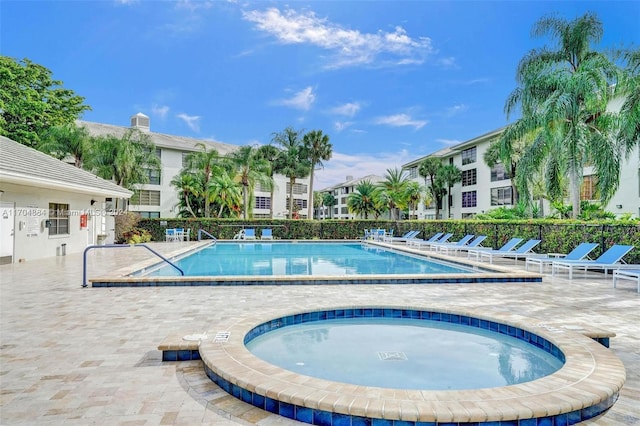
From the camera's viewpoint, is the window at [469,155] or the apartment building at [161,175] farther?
the window at [469,155]

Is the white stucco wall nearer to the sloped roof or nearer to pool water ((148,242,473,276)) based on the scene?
pool water ((148,242,473,276))

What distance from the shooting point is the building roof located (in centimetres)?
1262

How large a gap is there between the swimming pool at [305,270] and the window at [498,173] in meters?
20.8

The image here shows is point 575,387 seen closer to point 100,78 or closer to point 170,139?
point 100,78

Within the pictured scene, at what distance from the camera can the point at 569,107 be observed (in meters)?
16.1

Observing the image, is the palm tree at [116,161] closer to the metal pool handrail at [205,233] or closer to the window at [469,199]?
the metal pool handrail at [205,233]

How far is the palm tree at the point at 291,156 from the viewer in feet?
129

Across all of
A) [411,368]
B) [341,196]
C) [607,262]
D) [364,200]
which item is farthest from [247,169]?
[341,196]

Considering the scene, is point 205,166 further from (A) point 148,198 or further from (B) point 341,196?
(B) point 341,196

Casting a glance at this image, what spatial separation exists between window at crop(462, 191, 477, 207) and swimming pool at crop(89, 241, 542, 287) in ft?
76.0

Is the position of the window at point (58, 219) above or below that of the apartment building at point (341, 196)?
below

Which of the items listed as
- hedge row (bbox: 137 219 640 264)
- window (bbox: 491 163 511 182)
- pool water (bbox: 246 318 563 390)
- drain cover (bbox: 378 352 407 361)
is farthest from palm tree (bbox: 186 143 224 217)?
drain cover (bbox: 378 352 407 361)

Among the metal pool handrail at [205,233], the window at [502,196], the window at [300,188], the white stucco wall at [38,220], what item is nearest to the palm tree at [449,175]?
the window at [502,196]

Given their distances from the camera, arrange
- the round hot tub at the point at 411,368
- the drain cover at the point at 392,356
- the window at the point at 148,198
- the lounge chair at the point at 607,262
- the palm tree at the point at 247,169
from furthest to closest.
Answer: the window at the point at 148,198 < the palm tree at the point at 247,169 < the lounge chair at the point at 607,262 < the drain cover at the point at 392,356 < the round hot tub at the point at 411,368
